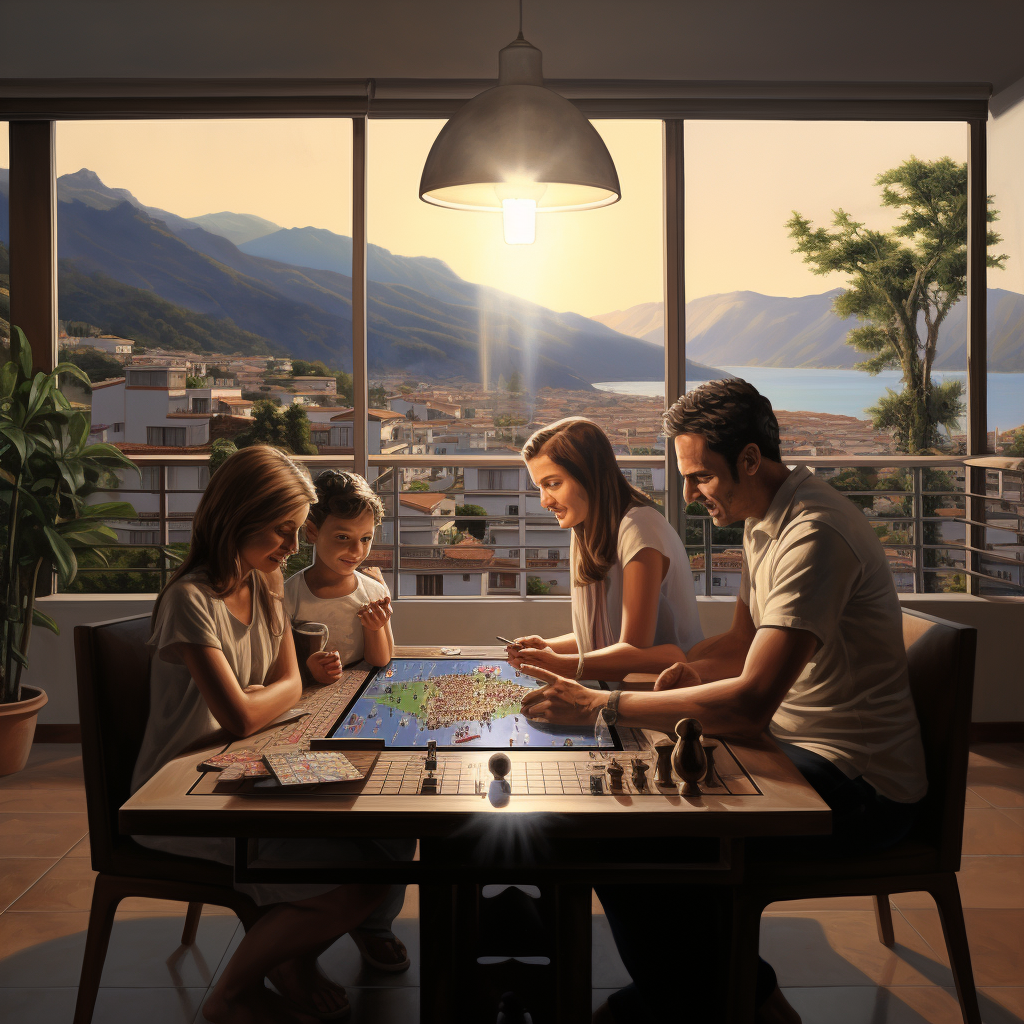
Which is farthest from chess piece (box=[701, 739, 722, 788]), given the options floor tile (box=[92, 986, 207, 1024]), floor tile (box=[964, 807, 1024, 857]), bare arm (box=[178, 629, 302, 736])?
floor tile (box=[964, 807, 1024, 857])

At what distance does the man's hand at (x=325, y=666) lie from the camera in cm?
183

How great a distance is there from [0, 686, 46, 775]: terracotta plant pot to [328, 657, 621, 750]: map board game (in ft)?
6.50

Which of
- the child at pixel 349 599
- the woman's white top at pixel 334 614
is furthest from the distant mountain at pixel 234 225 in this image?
the woman's white top at pixel 334 614

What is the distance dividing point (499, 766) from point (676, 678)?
495 millimetres

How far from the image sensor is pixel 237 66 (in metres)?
3.34

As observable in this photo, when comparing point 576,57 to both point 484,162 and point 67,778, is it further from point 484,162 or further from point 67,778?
point 67,778

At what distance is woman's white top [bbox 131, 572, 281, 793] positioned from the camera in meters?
1.52

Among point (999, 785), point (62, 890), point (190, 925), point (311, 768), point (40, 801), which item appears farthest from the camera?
point (999, 785)

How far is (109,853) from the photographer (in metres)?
1.60

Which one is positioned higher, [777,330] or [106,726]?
[777,330]

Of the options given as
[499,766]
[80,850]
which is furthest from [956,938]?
[80,850]

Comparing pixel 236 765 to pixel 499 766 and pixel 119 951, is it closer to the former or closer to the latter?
pixel 499 766

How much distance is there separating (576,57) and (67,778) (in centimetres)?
321

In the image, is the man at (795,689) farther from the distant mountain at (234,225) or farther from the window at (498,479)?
the distant mountain at (234,225)
